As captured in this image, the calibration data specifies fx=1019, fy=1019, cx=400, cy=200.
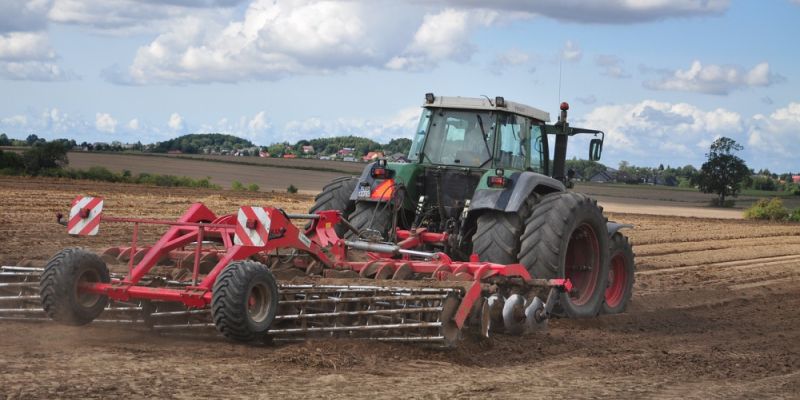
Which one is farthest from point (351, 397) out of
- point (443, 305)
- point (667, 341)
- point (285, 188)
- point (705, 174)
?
point (705, 174)

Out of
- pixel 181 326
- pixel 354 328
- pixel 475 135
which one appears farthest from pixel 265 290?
pixel 475 135

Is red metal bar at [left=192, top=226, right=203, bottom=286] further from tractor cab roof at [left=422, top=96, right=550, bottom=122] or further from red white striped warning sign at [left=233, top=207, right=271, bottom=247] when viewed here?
tractor cab roof at [left=422, top=96, right=550, bottom=122]

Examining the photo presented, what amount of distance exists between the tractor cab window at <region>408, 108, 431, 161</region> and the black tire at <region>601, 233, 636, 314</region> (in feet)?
7.51

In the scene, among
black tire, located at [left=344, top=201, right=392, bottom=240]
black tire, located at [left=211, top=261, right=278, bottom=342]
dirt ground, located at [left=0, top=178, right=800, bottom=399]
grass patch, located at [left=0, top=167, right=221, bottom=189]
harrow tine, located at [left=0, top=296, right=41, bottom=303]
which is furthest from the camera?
grass patch, located at [left=0, top=167, right=221, bottom=189]

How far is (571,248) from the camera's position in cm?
1028

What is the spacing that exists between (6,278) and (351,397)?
3.78 m

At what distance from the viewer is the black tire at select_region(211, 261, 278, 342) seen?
6.82 meters

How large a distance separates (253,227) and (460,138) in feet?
11.3

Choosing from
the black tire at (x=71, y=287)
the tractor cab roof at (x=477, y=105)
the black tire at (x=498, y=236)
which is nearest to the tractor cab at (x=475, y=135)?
the tractor cab roof at (x=477, y=105)

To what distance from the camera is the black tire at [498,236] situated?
900 centimetres

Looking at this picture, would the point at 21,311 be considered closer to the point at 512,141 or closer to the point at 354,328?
the point at 354,328

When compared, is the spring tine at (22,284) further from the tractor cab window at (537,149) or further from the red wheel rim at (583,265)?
the tractor cab window at (537,149)

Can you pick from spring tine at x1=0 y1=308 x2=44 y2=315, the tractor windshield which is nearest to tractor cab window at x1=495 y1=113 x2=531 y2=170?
the tractor windshield

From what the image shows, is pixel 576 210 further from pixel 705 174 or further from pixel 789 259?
pixel 705 174
